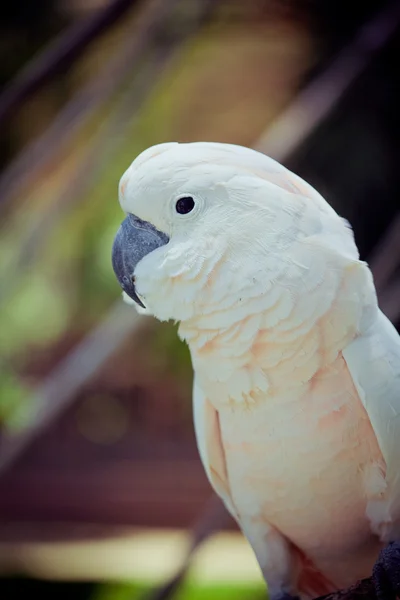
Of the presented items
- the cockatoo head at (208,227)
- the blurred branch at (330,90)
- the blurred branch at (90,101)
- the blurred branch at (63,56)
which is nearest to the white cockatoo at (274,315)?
the cockatoo head at (208,227)

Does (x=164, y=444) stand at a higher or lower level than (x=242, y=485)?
lower

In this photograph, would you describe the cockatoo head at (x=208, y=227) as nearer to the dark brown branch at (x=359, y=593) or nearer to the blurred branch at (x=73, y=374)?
the dark brown branch at (x=359, y=593)

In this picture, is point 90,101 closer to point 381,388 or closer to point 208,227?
point 208,227

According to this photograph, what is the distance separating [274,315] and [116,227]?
2.71 metres

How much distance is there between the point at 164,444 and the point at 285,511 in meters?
3.37

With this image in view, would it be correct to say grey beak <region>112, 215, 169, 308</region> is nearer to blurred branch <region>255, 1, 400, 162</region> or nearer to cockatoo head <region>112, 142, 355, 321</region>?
cockatoo head <region>112, 142, 355, 321</region>

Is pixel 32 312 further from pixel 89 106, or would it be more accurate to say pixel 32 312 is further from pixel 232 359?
pixel 232 359

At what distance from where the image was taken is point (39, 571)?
366cm

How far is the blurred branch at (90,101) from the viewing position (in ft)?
6.94

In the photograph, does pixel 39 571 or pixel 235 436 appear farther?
pixel 39 571

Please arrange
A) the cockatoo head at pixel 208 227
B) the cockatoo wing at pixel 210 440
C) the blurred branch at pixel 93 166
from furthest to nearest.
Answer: the blurred branch at pixel 93 166 → the cockatoo wing at pixel 210 440 → the cockatoo head at pixel 208 227

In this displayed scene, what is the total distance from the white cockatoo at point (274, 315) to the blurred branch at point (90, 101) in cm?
105

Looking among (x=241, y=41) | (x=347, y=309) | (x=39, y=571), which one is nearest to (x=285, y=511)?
(x=347, y=309)

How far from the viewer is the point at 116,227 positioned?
12.2 ft
